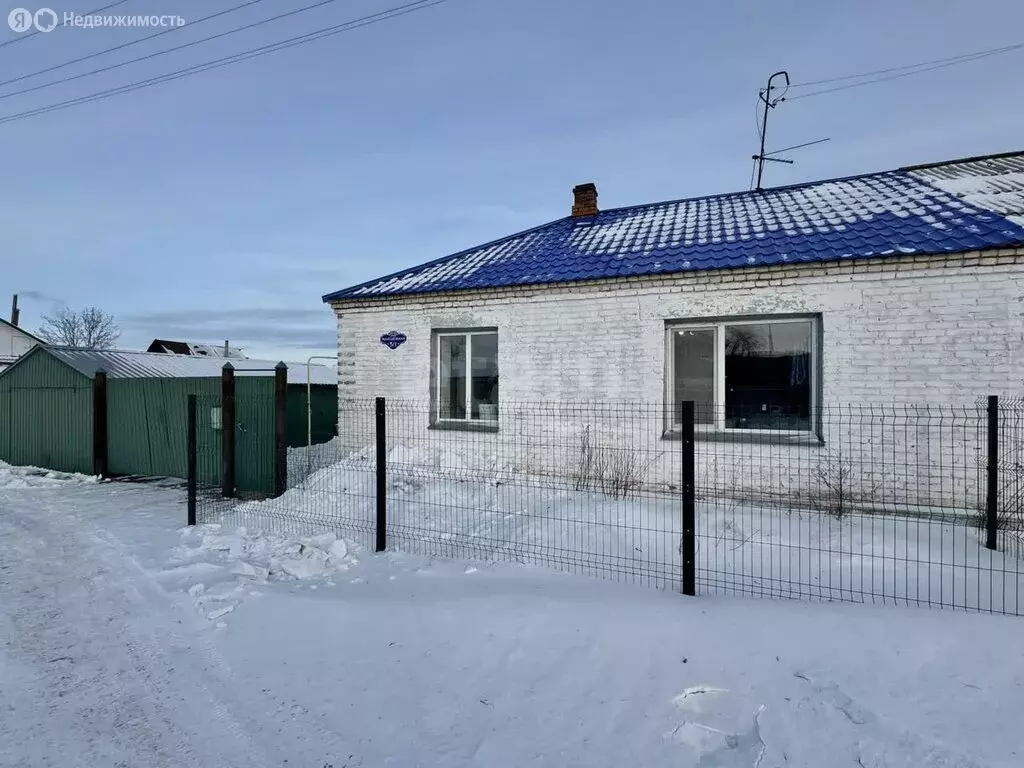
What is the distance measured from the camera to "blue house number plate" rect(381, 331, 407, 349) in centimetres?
1009

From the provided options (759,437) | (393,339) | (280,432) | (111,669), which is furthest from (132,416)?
(759,437)

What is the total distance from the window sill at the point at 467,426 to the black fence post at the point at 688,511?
16.6 feet

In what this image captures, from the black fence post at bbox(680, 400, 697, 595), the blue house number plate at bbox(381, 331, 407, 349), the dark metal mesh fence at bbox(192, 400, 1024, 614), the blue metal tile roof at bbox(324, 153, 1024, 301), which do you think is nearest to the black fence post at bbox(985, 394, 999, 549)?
the dark metal mesh fence at bbox(192, 400, 1024, 614)

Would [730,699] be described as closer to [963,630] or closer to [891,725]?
[891,725]

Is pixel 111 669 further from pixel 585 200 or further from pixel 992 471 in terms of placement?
pixel 585 200

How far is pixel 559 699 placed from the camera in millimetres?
3426

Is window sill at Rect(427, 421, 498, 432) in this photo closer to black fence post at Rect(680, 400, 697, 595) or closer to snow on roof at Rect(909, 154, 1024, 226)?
black fence post at Rect(680, 400, 697, 595)

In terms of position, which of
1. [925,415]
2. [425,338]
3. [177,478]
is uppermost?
[425,338]

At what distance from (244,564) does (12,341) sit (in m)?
35.3

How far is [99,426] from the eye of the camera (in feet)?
40.9

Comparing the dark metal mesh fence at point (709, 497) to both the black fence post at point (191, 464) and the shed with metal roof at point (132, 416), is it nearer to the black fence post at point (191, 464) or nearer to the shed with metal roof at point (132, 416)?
the black fence post at point (191, 464)

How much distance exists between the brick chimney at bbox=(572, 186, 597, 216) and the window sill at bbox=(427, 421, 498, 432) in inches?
219

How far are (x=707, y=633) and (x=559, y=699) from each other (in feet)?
3.75

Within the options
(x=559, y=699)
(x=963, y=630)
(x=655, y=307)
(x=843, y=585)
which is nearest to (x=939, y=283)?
(x=655, y=307)
